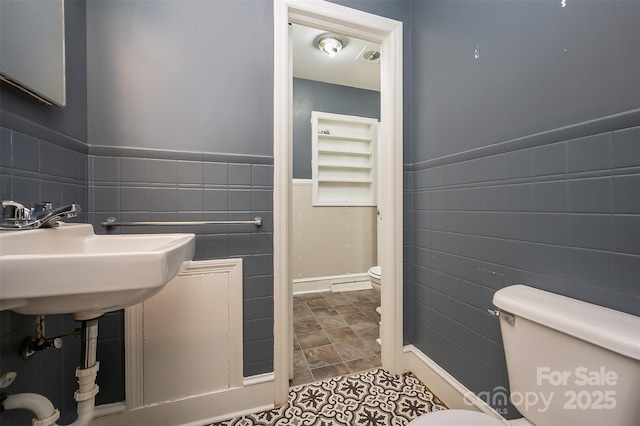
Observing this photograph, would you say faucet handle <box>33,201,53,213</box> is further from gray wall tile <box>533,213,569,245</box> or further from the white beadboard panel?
gray wall tile <box>533,213,569,245</box>

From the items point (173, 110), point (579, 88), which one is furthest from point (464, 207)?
point (173, 110)

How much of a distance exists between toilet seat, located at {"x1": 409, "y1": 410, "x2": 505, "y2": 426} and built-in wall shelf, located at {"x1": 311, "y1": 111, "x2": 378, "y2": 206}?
7.66 feet

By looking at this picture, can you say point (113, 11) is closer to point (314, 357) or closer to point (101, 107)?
point (101, 107)

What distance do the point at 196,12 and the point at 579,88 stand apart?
153 centimetres

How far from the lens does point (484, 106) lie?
1.08 metres

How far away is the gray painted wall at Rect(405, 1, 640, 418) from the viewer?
28.0 inches

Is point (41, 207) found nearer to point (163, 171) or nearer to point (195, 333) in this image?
point (163, 171)

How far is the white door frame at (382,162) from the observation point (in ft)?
4.09

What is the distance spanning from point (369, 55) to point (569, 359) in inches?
99.8

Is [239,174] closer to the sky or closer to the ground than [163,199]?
closer to the sky

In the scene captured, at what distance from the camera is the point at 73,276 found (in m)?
0.53

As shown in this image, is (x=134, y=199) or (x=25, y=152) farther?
(x=134, y=199)

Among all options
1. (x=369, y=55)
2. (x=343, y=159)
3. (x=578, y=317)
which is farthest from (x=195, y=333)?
(x=369, y=55)

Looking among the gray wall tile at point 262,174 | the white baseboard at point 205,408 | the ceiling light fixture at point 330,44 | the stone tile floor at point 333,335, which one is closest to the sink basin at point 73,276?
the gray wall tile at point 262,174
